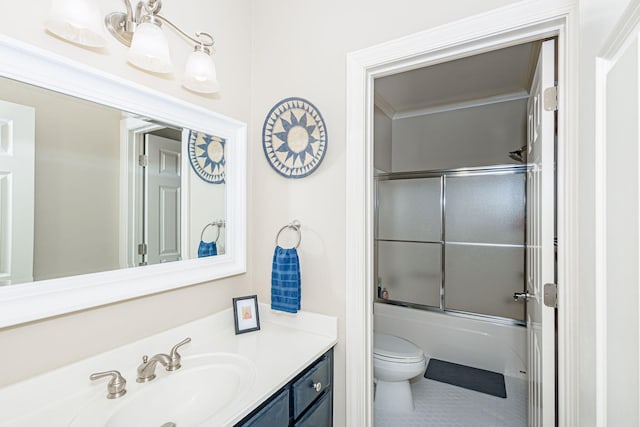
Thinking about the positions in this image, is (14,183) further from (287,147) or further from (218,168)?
(287,147)

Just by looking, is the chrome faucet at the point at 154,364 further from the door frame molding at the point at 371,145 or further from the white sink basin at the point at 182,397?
the door frame molding at the point at 371,145

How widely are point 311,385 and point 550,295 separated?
927mm

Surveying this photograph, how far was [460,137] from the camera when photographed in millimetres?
3012

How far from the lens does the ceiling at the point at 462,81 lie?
7.03ft

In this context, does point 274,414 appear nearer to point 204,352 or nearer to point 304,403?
point 304,403

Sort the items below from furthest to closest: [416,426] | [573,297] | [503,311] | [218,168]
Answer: [503,311]
[416,426]
[218,168]
[573,297]

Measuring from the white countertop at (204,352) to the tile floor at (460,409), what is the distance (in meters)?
1.07

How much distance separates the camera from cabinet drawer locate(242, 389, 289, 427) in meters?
0.89

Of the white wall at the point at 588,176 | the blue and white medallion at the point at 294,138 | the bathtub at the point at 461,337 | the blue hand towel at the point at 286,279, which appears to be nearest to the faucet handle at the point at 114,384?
the blue hand towel at the point at 286,279

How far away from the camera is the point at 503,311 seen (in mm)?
2697

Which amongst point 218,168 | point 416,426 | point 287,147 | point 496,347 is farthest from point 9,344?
point 496,347

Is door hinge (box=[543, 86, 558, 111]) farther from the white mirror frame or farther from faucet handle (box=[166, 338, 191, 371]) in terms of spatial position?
faucet handle (box=[166, 338, 191, 371])

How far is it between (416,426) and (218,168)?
1.94m

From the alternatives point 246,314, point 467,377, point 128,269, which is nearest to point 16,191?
point 128,269
